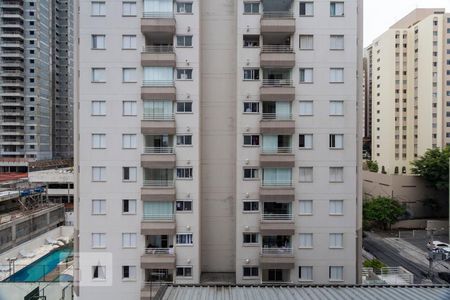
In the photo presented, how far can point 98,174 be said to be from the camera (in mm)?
19672

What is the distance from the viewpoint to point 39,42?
69188 mm

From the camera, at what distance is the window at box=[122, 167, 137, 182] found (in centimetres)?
1966

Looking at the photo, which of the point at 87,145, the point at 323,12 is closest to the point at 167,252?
the point at 87,145

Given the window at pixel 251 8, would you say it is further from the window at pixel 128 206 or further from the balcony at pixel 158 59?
the window at pixel 128 206

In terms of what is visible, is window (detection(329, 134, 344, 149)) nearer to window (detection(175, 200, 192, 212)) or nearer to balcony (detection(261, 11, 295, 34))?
balcony (detection(261, 11, 295, 34))

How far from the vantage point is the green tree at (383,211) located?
46125 mm

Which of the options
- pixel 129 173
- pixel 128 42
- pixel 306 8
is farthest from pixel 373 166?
pixel 128 42

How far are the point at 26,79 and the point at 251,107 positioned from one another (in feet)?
212

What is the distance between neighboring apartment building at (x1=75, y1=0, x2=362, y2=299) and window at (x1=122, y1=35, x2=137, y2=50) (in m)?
0.06

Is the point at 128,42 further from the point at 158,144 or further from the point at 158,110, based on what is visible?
the point at 158,144

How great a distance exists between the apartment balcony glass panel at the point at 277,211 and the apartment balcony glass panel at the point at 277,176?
4.17 feet

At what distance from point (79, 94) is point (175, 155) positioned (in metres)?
6.63

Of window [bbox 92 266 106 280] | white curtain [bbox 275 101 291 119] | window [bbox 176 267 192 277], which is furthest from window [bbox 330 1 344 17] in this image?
window [bbox 92 266 106 280]

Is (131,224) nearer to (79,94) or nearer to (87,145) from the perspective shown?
(87,145)
